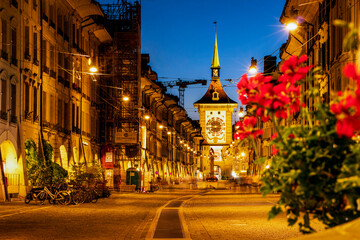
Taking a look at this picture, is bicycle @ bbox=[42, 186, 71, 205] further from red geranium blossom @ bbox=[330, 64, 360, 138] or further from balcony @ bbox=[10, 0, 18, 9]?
red geranium blossom @ bbox=[330, 64, 360, 138]

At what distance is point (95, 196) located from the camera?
3350 centimetres

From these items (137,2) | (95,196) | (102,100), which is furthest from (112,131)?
(95,196)

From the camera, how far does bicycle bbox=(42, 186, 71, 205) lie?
29627 mm

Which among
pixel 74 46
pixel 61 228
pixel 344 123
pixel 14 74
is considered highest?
pixel 74 46

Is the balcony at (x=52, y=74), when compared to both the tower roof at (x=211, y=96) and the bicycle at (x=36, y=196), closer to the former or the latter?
the bicycle at (x=36, y=196)

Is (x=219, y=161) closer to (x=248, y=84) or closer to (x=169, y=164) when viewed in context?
(x=169, y=164)

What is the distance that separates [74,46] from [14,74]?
14.7 m

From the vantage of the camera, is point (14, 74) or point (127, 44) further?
point (127, 44)

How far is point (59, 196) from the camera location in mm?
29891

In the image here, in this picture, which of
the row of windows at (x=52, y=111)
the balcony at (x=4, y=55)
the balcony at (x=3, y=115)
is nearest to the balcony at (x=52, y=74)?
the row of windows at (x=52, y=111)

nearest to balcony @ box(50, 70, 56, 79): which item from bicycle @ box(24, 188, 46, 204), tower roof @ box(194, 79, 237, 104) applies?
bicycle @ box(24, 188, 46, 204)

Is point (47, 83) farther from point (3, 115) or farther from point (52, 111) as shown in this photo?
point (3, 115)

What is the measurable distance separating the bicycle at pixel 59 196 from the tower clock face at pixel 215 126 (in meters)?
159

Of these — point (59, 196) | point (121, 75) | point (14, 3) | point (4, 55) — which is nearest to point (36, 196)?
point (59, 196)
